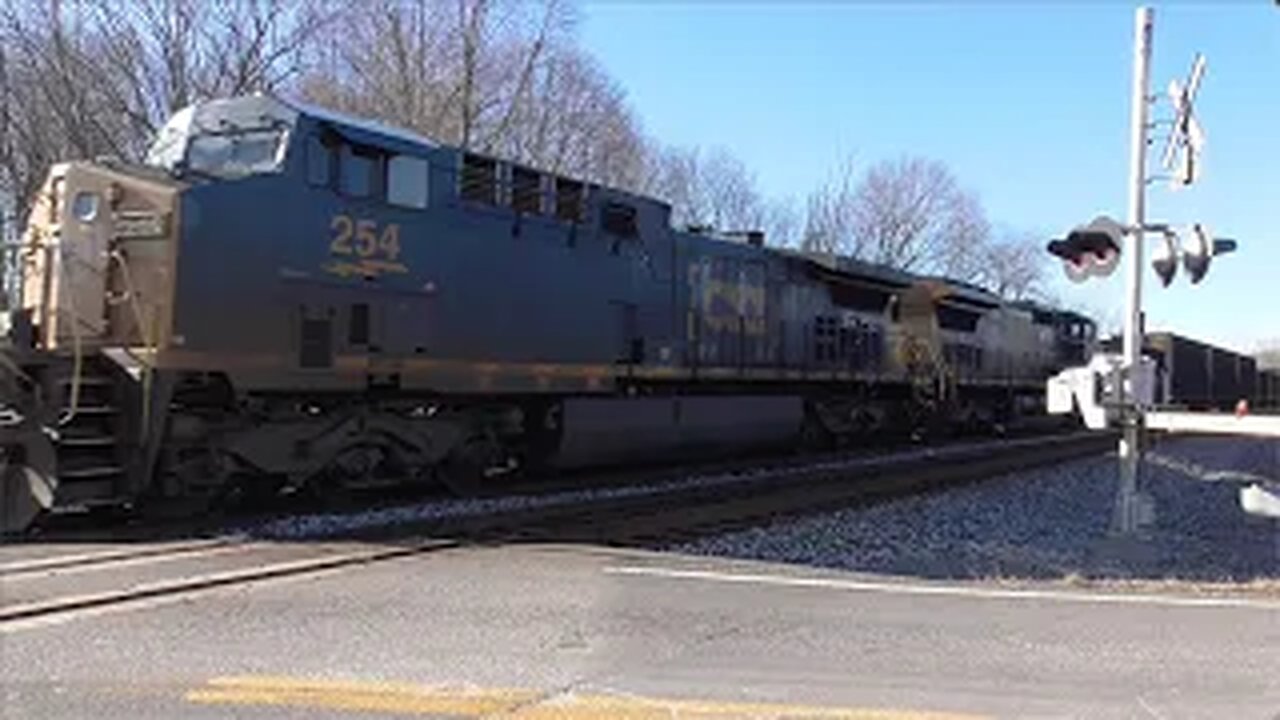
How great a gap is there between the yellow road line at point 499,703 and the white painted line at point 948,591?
3.26 metres

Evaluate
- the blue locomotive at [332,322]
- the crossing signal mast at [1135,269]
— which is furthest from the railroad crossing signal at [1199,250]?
the blue locomotive at [332,322]

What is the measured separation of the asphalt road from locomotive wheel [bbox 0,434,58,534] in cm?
293

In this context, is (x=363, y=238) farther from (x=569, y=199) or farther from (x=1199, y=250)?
(x=1199, y=250)

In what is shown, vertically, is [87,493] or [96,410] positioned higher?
[96,410]

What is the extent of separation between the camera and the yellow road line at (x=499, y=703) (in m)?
5.72

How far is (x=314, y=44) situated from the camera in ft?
110

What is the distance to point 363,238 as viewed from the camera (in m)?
12.9

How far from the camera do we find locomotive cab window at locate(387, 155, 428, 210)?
522 inches

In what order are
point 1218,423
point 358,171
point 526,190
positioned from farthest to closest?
1. point 526,190
2. point 358,171
3. point 1218,423

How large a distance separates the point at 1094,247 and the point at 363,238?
6923 millimetres

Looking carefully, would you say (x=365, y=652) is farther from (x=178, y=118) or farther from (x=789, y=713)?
(x=178, y=118)

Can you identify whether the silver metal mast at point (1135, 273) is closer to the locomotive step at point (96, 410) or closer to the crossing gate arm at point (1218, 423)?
the crossing gate arm at point (1218, 423)

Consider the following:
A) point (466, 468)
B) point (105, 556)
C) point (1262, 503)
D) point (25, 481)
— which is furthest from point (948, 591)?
point (25, 481)

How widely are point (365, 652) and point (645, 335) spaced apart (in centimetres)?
1111
